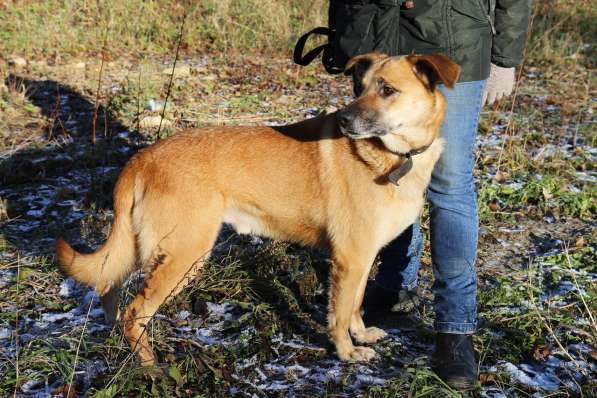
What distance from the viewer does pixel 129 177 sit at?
3023 mm

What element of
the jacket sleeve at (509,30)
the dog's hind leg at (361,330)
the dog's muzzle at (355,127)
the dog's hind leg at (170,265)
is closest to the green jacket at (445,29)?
the jacket sleeve at (509,30)

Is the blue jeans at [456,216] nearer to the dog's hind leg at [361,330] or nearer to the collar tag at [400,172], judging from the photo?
the collar tag at [400,172]

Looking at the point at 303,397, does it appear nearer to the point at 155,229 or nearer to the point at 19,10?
the point at 155,229

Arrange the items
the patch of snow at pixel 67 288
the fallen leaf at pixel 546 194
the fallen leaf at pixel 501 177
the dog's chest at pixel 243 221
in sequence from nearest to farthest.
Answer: the dog's chest at pixel 243 221
the patch of snow at pixel 67 288
the fallen leaf at pixel 546 194
the fallen leaf at pixel 501 177

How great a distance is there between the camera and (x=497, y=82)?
307 centimetres

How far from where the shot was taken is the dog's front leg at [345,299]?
296 cm

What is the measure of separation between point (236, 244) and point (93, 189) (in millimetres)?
1431

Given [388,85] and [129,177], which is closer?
[388,85]

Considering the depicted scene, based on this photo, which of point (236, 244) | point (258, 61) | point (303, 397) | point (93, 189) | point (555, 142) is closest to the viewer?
point (303, 397)

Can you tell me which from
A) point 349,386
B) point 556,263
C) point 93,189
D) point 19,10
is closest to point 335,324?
point 349,386

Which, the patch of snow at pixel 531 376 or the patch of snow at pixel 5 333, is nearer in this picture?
the patch of snow at pixel 531 376

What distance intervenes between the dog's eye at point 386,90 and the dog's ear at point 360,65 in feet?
0.44

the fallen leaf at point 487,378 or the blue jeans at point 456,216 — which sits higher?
the blue jeans at point 456,216

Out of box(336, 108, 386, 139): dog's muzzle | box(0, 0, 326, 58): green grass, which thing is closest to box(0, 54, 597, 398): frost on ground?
box(336, 108, 386, 139): dog's muzzle
